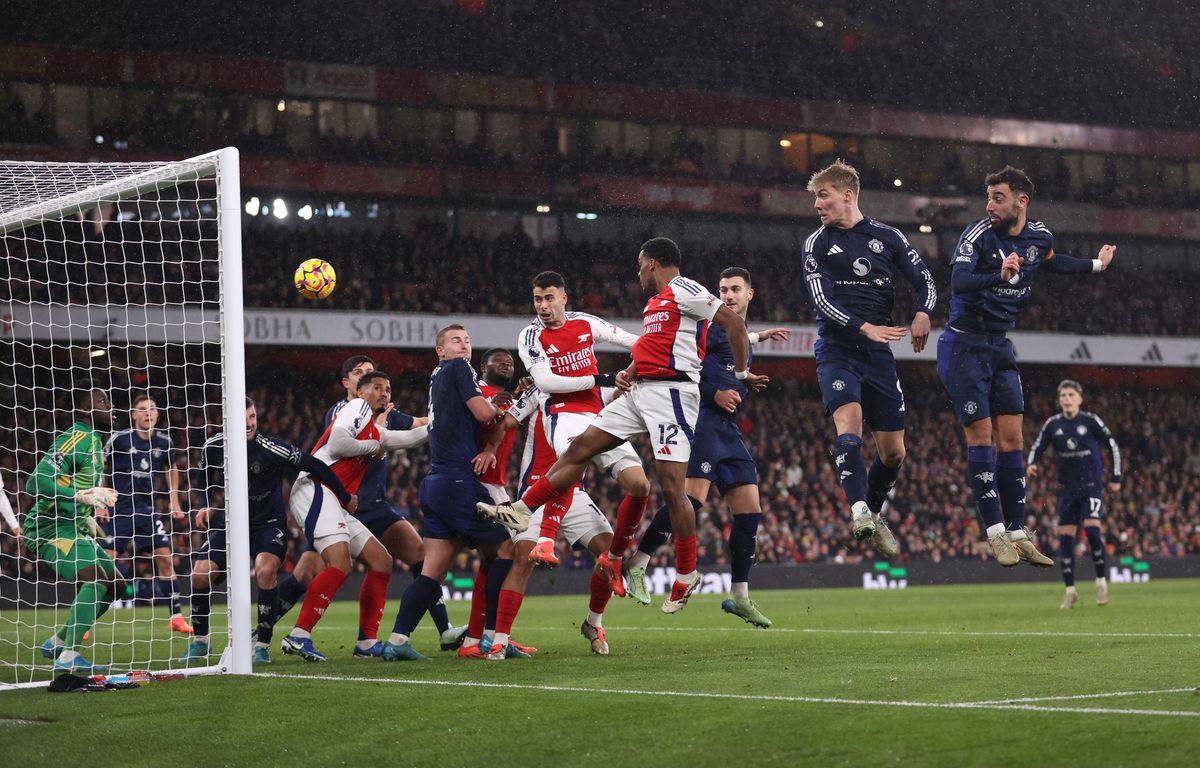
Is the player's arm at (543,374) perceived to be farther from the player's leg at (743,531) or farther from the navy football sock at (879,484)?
the navy football sock at (879,484)

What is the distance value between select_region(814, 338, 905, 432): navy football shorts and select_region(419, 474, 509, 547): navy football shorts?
250cm

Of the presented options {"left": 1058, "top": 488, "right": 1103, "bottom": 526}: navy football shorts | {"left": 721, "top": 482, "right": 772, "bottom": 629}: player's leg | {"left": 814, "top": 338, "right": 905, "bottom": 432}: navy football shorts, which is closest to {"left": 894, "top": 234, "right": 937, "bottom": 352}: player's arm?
{"left": 814, "top": 338, "right": 905, "bottom": 432}: navy football shorts

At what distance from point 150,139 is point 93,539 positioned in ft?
75.9

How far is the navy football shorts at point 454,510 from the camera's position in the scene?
359 inches

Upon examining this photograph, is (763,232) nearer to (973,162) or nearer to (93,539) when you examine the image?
(973,162)

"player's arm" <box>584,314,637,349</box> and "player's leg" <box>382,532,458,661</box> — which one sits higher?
"player's arm" <box>584,314,637,349</box>

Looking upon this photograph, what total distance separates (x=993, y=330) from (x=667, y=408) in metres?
2.58

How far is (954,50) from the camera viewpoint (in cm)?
3647

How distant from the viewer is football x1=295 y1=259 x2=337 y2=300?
13867 millimetres

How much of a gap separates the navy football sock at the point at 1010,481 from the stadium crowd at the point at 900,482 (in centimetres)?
1574

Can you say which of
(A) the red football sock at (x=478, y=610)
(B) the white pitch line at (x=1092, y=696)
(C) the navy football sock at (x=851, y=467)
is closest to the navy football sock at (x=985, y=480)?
(C) the navy football sock at (x=851, y=467)

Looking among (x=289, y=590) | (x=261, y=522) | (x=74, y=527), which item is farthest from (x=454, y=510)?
(x=74, y=527)

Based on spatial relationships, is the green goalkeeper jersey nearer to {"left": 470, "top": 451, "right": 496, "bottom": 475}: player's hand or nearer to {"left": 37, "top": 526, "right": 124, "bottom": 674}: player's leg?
{"left": 37, "top": 526, "right": 124, "bottom": 674}: player's leg

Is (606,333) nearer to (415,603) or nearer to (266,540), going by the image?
(415,603)
